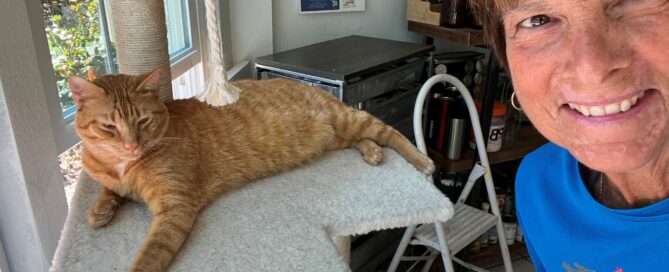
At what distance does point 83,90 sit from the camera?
2.90 ft

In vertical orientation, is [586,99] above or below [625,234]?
above

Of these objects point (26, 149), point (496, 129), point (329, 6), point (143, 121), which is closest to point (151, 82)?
point (143, 121)

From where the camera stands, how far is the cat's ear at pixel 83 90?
862 mm

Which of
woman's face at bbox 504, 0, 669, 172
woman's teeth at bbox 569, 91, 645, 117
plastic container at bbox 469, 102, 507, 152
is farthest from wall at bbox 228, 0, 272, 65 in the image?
woman's teeth at bbox 569, 91, 645, 117

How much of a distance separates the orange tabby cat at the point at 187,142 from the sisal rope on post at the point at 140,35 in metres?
0.11

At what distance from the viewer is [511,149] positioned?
80.0 inches

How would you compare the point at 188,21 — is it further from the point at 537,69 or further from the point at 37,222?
the point at 537,69

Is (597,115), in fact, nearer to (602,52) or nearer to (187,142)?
(602,52)

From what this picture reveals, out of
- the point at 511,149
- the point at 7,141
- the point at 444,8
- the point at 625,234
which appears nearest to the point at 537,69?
the point at 625,234

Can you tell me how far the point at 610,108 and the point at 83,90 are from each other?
0.84 metres

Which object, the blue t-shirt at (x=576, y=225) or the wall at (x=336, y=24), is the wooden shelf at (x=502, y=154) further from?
the blue t-shirt at (x=576, y=225)

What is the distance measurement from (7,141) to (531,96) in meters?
0.87

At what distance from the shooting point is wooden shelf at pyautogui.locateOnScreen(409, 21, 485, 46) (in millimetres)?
1755

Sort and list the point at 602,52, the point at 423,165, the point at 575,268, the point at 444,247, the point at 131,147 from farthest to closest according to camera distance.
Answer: the point at 444,247, the point at 423,165, the point at 131,147, the point at 575,268, the point at 602,52
